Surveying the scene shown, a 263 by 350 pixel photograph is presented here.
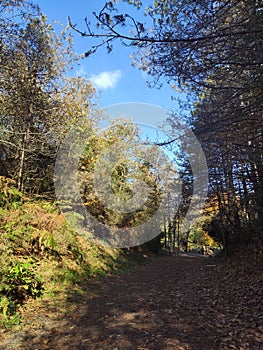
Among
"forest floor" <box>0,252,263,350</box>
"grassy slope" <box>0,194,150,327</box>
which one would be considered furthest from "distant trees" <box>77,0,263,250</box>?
"grassy slope" <box>0,194,150,327</box>

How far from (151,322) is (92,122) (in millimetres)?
9935

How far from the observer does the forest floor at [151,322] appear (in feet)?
9.21

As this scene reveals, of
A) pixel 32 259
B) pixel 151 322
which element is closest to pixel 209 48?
pixel 151 322

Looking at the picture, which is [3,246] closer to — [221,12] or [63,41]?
[221,12]

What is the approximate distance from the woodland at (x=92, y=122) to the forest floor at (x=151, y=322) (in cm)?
8

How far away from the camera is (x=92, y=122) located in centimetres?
1181

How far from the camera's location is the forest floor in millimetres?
2809

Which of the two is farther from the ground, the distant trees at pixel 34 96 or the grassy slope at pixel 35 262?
the distant trees at pixel 34 96

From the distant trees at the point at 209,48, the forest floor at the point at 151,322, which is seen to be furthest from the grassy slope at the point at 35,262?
the distant trees at the point at 209,48

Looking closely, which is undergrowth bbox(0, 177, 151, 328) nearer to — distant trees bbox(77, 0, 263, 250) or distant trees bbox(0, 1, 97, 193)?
distant trees bbox(0, 1, 97, 193)

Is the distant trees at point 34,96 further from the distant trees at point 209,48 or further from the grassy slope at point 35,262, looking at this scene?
the distant trees at point 209,48

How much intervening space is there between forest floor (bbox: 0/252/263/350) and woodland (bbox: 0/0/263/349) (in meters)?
0.08

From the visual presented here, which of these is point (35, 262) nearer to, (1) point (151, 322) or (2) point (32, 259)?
(2) point (32, 259)

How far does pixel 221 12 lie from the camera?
12.7 feet
